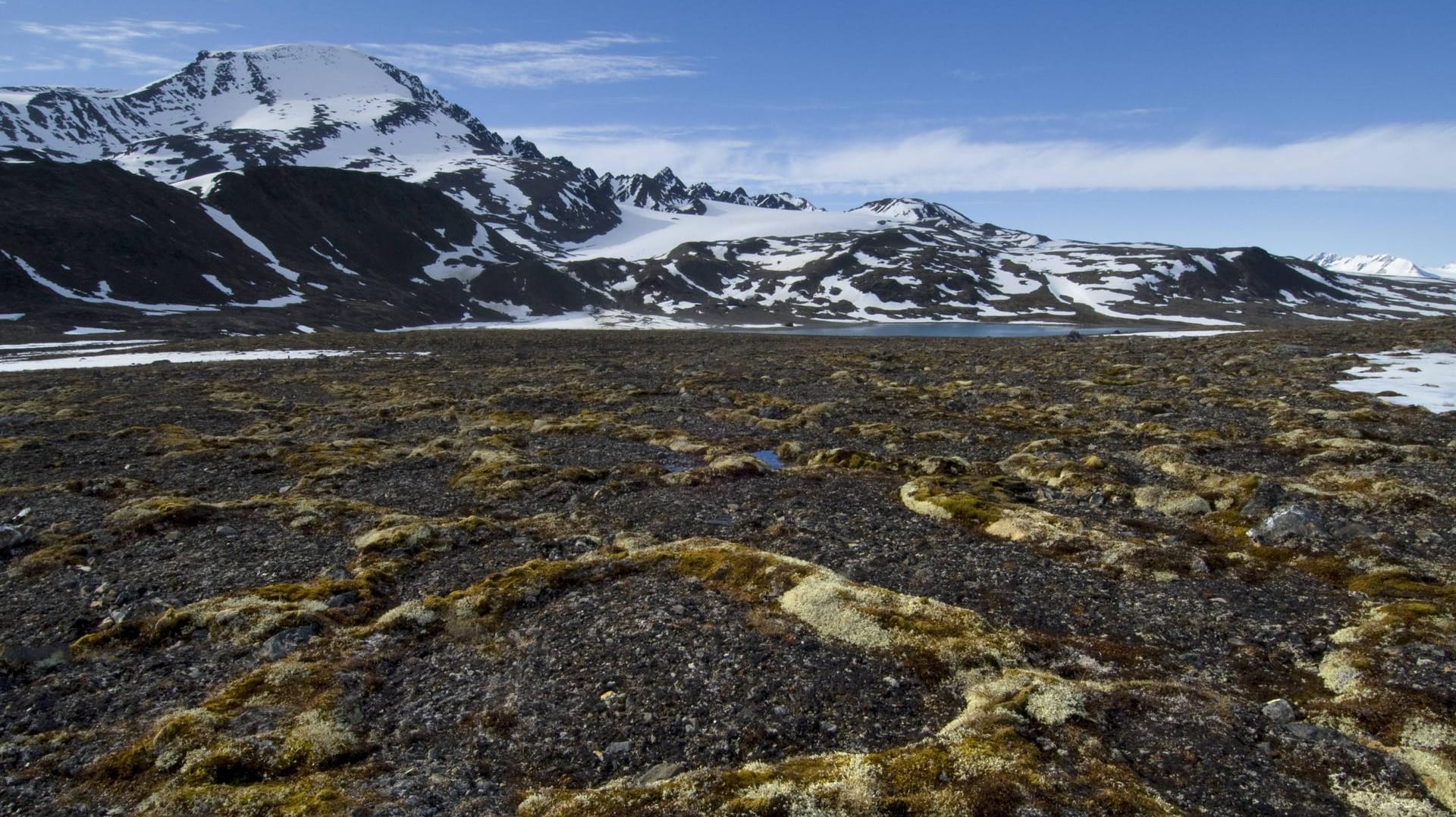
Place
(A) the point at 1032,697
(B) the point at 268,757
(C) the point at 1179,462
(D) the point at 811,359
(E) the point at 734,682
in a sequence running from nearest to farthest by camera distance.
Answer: (B) the point at 268,757
(A) the point at 1032,697
(E) the point at 734,682
(C) the point at 1179,462
(D) the point at 811,359

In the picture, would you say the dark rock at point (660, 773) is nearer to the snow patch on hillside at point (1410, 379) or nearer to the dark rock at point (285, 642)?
the dark rock at point (285, 642)

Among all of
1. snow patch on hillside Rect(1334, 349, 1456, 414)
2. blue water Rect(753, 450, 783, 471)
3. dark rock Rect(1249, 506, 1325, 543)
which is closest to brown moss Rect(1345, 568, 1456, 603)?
dark rock Rect(1249, 506, 1325, 543)

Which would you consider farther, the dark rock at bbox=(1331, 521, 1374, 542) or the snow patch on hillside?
the snow patch on hillside

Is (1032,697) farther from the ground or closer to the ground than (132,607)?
farther from the ground

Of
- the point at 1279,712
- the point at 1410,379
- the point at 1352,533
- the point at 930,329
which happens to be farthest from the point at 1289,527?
the point at 930,329

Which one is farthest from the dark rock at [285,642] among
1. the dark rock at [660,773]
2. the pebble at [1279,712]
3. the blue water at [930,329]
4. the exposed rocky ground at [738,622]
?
the blue water at [930,329]

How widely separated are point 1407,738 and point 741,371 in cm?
5644

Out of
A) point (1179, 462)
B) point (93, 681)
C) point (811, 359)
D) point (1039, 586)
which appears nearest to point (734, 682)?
point (1039, 586)

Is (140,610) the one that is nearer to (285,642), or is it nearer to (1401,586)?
(285,642)

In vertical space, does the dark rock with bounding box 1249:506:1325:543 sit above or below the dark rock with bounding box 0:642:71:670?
above

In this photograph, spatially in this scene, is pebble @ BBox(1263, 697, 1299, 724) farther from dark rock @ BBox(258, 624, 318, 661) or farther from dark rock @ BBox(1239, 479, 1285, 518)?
dark rock @ BBox(258, 624, 318, 661)

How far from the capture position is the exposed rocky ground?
35.8 feet

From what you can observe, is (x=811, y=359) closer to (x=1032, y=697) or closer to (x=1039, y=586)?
(x=1039, y=586)

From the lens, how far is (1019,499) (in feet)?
83.7
